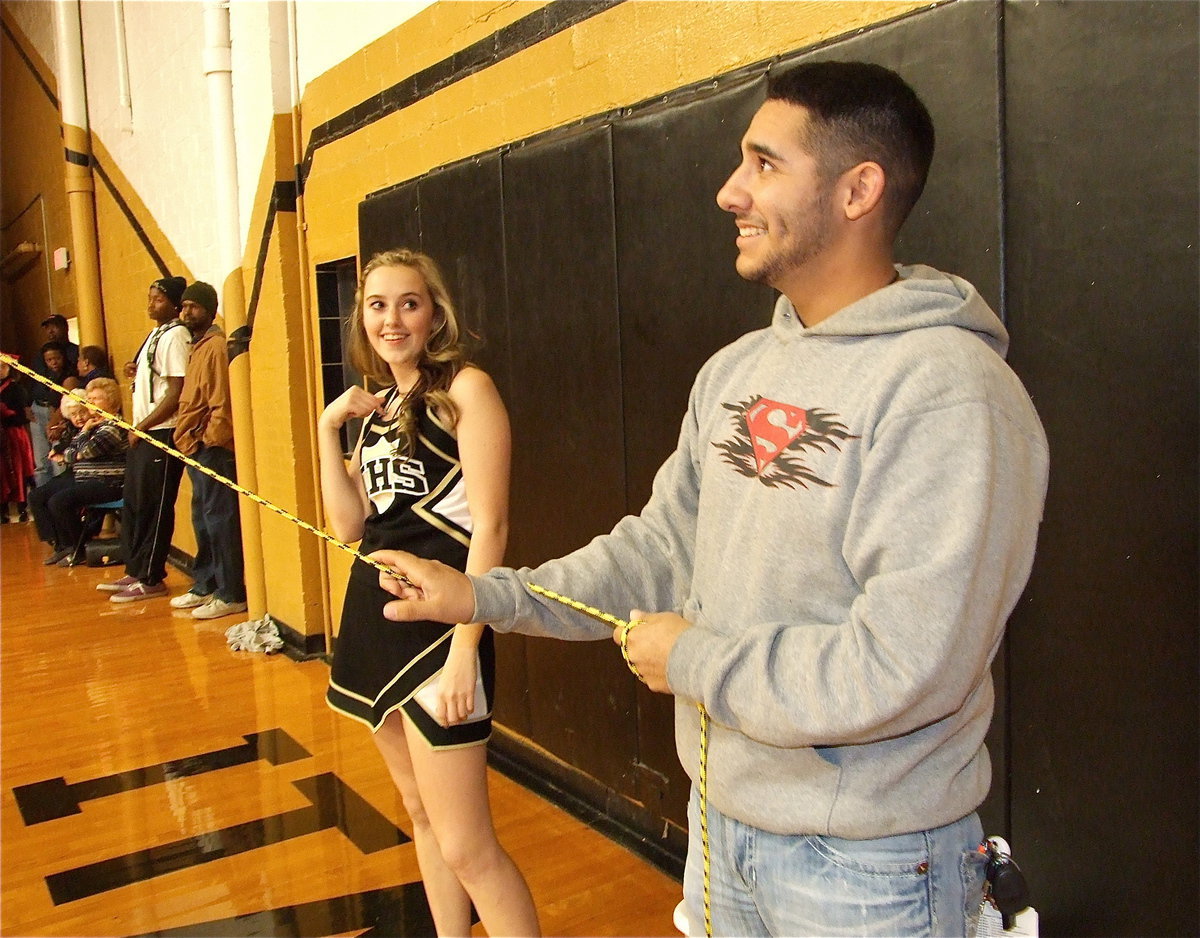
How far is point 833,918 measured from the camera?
1.12 m

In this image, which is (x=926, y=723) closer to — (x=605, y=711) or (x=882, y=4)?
(x=882, y=4)

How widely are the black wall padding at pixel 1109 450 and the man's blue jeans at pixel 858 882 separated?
2.01 ft

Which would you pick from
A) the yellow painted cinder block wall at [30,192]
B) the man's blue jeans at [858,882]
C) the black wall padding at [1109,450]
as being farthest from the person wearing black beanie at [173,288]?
the man's blue jeans at [858,882]

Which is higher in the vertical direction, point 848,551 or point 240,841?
point 848,551

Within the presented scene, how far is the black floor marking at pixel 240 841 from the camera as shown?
2762 millimetres

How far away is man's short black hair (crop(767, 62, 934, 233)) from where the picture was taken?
115 cm

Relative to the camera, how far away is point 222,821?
3.11 metres

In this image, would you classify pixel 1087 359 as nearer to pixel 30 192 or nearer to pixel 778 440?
pixel 778 440

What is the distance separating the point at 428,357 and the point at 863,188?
110 centimetres

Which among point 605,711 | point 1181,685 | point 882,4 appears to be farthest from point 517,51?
point 1181,685

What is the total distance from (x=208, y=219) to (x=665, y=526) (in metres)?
5.07

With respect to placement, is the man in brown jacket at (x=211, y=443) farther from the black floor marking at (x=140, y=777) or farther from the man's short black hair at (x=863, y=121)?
the man's short black hair at (x=863, y=121)

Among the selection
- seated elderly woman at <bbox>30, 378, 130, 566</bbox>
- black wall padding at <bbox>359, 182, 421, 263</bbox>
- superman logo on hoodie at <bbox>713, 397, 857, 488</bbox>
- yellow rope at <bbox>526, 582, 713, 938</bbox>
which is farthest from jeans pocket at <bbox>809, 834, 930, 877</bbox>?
seated elderly woman at <bbox>30, 378, 130, 566</bbox>

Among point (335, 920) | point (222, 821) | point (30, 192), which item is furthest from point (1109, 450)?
point (30, 192)
